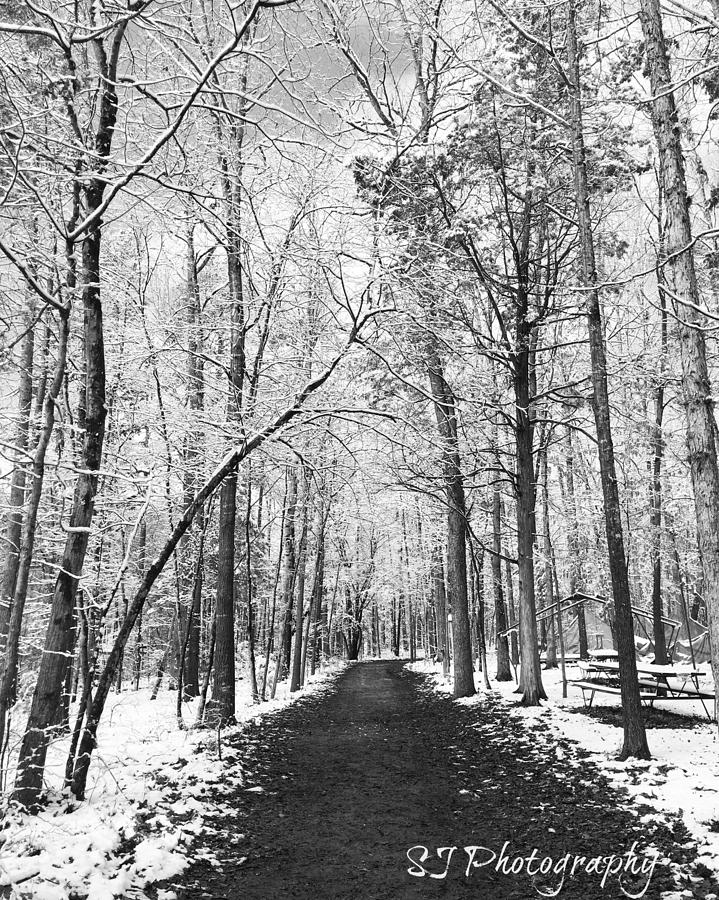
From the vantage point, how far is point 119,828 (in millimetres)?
4754

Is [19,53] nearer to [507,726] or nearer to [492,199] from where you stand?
[492,199]

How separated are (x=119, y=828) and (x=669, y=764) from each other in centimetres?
559

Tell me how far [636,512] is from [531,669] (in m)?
9.27

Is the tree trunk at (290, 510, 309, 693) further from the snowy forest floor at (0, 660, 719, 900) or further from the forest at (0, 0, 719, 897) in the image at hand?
the snowy forest floor at (0, 660, 719, 900)

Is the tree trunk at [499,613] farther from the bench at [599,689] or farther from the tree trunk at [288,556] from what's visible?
the tree trunk at [288,556]

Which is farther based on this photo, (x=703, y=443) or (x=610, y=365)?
(x=610, y=365)

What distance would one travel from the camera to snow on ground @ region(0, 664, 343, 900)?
3.82m

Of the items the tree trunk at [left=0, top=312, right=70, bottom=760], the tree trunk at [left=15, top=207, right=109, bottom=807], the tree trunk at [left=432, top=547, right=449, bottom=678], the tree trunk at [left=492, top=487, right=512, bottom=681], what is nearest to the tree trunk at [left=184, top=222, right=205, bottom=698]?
the tree trunk at [left=15, top=207, right=109, bottom=807]

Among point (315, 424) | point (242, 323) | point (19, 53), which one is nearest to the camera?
point (19, 53)

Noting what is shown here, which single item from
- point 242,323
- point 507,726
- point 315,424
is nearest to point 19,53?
point 315,424

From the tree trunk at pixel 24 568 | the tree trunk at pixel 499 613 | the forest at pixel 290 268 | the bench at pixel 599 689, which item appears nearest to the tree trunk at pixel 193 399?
the forest at pixel 290 268

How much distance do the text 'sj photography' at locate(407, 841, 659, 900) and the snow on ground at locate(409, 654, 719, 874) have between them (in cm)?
47

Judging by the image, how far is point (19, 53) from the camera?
4715 millimetres

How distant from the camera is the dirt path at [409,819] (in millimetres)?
4180
